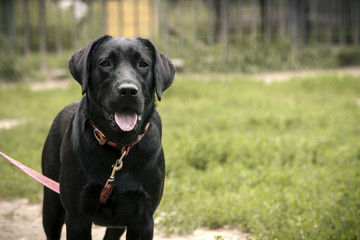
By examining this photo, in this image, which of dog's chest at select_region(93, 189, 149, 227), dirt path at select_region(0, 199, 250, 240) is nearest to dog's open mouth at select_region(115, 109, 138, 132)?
dog's chest at select_region(93, 189, 149, 227)

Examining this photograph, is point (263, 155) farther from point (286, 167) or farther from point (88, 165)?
point (88, 165)

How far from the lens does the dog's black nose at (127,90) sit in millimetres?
3074

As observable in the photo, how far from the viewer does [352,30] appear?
62.1 ft

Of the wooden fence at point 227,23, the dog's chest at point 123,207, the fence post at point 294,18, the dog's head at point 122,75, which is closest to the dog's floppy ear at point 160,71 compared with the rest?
the dog's head at point 122,75

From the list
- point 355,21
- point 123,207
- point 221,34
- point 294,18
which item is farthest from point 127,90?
point 355,21

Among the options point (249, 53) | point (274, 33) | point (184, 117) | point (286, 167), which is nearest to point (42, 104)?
point (184, 117)

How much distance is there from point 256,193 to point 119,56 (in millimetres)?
2737

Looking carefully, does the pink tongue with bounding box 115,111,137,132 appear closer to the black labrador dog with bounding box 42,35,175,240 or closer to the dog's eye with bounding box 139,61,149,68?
the black labrador dog with bounding box 42,35,175,240

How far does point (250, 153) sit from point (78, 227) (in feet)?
13.0

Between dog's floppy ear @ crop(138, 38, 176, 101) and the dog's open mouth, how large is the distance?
0.23 m

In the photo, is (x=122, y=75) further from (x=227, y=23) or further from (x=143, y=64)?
(x=227, y=23)

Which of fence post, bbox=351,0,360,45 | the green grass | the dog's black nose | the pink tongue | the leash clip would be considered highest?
the dog's black nose

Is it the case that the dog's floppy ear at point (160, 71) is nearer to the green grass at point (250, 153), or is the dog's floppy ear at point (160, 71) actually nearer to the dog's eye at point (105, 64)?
the dog's eye at point (105, 64)

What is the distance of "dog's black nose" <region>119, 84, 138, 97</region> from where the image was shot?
307 cm
